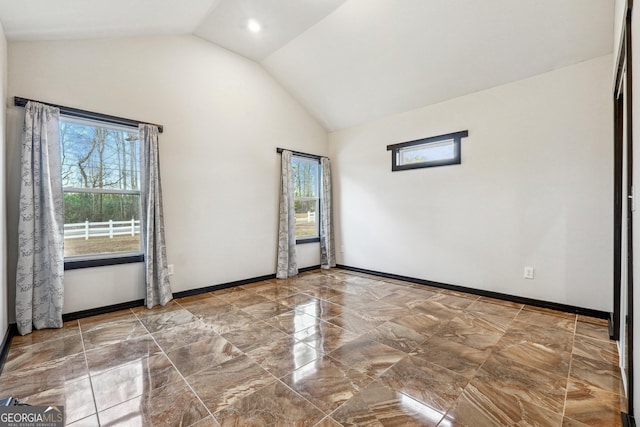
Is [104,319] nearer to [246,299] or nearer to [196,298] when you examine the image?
[196,298]

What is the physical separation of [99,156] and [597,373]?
15.3ft

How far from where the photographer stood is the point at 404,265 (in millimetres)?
4328

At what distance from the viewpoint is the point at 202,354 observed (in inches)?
85.6

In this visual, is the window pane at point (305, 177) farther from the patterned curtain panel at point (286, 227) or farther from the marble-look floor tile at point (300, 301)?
the marble-look floor tile at point (300, 301)

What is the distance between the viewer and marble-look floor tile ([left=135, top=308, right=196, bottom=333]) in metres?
2.69

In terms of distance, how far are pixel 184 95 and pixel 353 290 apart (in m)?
3.34

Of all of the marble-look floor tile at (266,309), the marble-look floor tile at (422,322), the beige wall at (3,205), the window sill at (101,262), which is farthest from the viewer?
the marble-look floor tile at (266,309)

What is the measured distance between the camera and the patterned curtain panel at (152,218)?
3.18 meters

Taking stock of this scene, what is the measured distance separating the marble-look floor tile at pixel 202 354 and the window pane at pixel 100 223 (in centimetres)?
163

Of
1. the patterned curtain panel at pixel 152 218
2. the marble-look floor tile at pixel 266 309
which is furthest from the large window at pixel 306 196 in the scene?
the patterned curtain panel at pixel 152 218

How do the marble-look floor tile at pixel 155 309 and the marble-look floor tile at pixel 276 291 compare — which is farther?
the marble-look floor tile at pixel 276 291

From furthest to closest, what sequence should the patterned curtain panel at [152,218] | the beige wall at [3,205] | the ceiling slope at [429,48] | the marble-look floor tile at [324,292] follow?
the marble-look floor tile at [324,292], the patterned curtain panel at [152,218], the ceiling slope at [429,48], the beige wall at [3,205]

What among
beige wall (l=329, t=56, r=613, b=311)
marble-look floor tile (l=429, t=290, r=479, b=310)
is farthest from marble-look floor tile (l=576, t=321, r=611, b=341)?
marble-look floor tile (l=429, t=290, r=479, b=310)

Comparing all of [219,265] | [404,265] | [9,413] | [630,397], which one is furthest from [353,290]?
[9,413]
